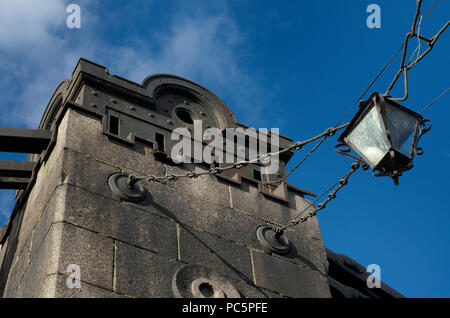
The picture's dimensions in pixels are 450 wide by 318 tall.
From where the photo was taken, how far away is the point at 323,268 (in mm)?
9945

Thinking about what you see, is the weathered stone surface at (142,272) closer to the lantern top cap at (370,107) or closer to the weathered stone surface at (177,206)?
the weathered stone surface at (177,206)

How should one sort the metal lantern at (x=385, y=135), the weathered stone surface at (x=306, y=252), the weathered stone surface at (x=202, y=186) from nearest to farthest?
the metal lantern at (x=385, y=135) → the weathered stone surface at (x=202, y=186) → the weathered stone surface at (x=306, y=252)

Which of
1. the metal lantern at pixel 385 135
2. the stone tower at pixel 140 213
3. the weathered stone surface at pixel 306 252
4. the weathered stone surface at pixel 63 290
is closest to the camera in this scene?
the metal lantern at pixel 385 135

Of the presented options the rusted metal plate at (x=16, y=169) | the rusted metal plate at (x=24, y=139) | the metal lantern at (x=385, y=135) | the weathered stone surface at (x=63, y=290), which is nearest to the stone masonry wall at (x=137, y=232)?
the weathered stone surface at (x=63, y=290)

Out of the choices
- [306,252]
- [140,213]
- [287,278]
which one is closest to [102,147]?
[140,213]

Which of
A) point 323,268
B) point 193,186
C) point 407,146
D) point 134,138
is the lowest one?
point 407,146

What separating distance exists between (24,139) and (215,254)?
336 centimetres

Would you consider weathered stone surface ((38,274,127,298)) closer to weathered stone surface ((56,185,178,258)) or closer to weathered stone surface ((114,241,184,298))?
weathered stone surface ((114,241,184,298))

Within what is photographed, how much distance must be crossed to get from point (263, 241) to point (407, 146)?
3.65 meters

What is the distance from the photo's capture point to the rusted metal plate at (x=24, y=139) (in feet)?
32.4

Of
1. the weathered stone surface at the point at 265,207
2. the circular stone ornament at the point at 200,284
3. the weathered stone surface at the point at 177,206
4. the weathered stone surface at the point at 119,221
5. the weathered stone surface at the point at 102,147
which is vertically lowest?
the circular stone ornament at the point at 200,284

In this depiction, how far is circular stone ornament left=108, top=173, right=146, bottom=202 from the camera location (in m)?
8.76
